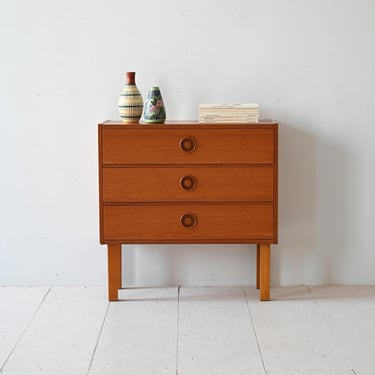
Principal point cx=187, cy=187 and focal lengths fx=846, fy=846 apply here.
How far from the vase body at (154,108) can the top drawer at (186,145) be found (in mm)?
66

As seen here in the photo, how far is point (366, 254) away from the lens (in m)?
3.67

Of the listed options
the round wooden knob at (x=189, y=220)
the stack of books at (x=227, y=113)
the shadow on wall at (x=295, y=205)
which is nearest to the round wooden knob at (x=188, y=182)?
the round wooden knob at (x=189, y=220)

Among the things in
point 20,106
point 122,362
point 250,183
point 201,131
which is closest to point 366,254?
point 250,183

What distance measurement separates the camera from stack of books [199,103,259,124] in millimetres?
3334

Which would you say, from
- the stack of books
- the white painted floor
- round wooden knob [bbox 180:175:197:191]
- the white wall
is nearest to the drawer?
round wooden knob [bbox 180:175:197:191]

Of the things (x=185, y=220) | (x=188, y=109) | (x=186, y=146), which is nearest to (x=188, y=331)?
(x=185, y=220)

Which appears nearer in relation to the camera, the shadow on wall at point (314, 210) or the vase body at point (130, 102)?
the vase body at point (130, 102)

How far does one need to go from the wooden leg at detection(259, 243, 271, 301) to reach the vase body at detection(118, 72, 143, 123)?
2.42 feet

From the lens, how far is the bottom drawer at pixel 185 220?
132 inches

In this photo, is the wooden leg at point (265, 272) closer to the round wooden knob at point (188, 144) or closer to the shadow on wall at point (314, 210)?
the shadow on wall at point (314, 210)

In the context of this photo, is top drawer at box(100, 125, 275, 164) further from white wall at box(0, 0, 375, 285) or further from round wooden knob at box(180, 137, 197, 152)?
white wall at box(0, 0, 375, 285)

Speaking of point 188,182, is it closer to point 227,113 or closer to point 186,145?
point 186,145

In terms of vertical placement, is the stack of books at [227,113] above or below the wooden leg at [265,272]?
above

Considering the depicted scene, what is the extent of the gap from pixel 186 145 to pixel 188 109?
0.99 ft
